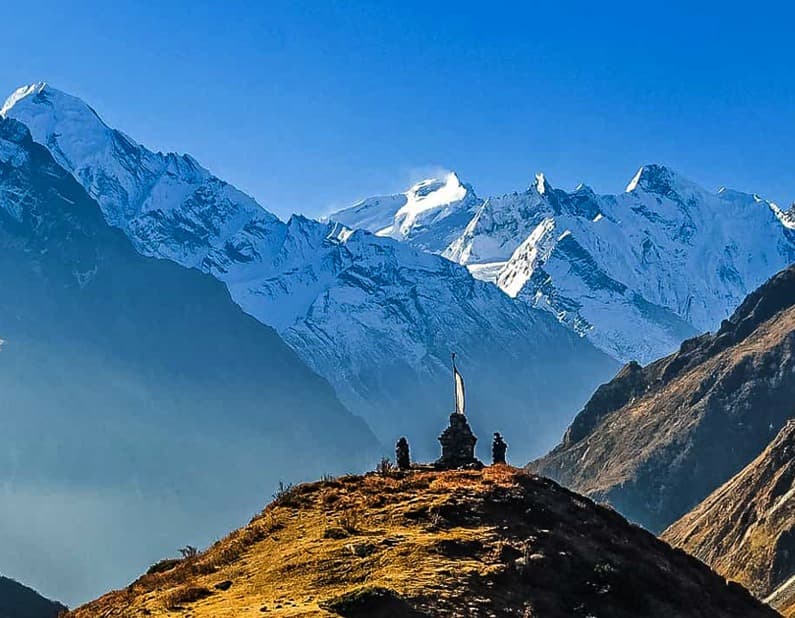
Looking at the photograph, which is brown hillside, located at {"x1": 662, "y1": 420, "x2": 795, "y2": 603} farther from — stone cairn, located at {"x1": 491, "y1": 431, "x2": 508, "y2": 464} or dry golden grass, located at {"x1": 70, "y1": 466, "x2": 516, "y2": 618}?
dry golden grass, located at {"x1": 70, "y1": 466, "x2": 516, "y2": 618}

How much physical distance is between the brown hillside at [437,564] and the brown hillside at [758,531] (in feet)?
446

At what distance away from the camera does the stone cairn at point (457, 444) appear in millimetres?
48188

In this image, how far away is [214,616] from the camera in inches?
1094

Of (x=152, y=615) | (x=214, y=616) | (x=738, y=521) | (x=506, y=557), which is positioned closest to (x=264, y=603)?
(x=214, y=616)

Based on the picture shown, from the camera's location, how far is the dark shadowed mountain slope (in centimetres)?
7688

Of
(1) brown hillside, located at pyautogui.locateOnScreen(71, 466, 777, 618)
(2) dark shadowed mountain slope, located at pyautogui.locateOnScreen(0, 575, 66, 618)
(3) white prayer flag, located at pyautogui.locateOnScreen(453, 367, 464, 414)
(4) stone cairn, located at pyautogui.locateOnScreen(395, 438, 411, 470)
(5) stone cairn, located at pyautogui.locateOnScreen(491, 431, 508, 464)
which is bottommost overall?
(1) brown hillside, located at pyautogui.locateOnScreen(71, 466, 777, 618)

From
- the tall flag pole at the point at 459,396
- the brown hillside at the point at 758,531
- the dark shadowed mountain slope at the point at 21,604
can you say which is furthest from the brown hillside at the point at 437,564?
the brown hillside at the point at 758,531

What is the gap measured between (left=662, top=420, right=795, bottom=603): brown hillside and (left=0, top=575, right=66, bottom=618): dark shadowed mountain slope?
371ft

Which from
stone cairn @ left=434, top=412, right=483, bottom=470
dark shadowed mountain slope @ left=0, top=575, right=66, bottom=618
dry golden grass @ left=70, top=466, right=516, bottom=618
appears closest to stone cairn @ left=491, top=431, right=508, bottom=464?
stone cairn @ left=434, top=412, right=483, bottom=470

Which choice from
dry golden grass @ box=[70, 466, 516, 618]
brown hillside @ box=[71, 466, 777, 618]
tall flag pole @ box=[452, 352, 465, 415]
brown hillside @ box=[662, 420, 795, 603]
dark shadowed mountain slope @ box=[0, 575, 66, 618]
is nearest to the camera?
brown hillside @ box=[71, 466, 777, 618]

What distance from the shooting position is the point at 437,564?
30.5m

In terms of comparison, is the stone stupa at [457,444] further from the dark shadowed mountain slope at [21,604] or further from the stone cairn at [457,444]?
the dark shadowed mountain slope at [21,604]

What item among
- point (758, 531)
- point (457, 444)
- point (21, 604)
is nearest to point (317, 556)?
point (457, 444)

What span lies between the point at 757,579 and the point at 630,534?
466 ft
